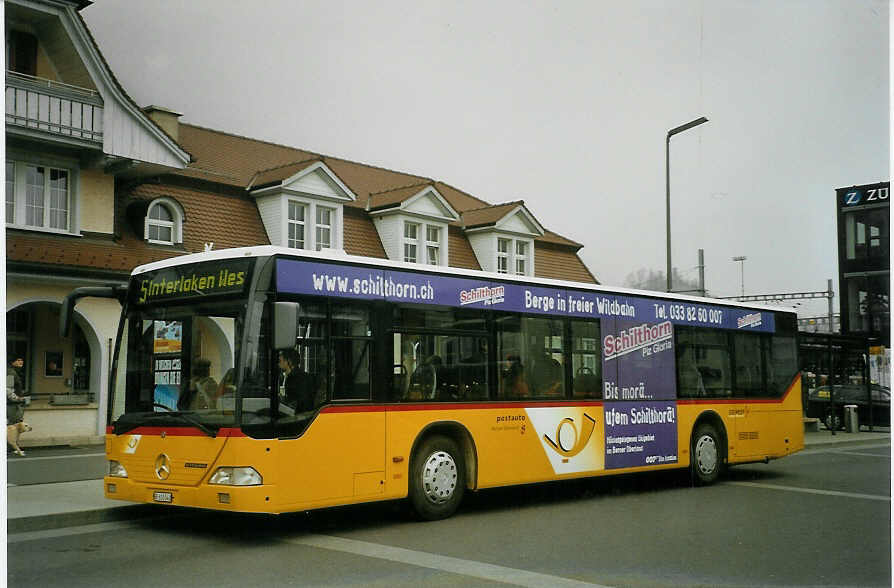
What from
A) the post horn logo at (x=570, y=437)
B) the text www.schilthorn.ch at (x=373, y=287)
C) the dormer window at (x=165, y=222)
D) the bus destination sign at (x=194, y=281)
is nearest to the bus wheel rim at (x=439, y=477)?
the post horn logo at (x=570, y=437)

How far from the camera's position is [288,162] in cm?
2039

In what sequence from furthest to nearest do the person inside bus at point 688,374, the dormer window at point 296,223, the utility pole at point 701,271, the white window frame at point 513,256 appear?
the white window frame at point 513,256 → the dormer window at point 296,223 → the utility pole at point 701,271 → the person inside bus at point 688,374

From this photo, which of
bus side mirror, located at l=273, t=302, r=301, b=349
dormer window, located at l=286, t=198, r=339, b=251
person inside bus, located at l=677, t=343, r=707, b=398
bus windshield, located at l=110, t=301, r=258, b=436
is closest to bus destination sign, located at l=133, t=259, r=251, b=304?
bus windshield, located at l=110, t=301, r=258, b=436

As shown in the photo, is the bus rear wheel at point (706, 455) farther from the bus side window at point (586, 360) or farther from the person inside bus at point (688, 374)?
the bus side window at point (586, 360)

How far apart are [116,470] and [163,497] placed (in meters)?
0.83

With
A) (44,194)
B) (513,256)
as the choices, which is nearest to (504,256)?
(513,256)

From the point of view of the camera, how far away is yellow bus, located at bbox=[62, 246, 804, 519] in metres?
8.90

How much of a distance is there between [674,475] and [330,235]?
1096 centimetres

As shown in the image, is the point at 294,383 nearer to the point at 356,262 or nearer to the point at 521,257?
A: the point at 356,262

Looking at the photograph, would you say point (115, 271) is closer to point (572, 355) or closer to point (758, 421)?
point (572, 355)

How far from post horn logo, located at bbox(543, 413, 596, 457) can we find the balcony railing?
10678 mm

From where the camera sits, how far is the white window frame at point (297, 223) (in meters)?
22.3

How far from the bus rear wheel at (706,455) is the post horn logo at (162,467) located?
26.2 feet

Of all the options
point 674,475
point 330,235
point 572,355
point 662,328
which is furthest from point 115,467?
point 330,235
